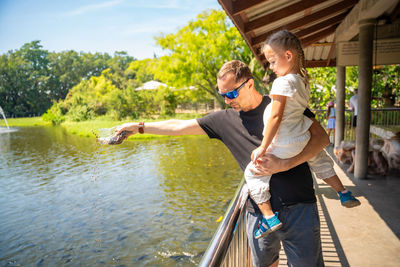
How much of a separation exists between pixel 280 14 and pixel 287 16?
11cm

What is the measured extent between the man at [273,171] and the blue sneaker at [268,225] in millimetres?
54

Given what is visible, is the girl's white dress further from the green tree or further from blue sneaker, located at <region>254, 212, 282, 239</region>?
the green tree

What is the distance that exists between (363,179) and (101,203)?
665 centimetres

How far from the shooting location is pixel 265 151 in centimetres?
155

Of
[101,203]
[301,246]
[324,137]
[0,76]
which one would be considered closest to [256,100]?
[324,137]

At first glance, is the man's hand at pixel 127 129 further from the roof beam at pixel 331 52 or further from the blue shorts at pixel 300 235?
the roof beam at pixel 331 52

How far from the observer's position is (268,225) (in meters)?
1.51

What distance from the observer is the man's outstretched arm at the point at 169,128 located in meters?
1.96

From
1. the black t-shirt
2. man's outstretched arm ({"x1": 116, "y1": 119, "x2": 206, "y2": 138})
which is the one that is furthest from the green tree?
the black t-shirt

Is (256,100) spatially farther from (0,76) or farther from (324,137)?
(0,76)

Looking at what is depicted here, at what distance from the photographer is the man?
152 cm

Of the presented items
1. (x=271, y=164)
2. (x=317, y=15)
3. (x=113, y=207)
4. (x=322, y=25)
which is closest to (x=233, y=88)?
(x=271, y=164)

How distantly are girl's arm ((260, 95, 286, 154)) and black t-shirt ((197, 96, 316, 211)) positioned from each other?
166mm

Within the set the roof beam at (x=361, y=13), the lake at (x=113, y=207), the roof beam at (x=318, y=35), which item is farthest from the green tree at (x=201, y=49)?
the roof beam at (x=361, y=13)
